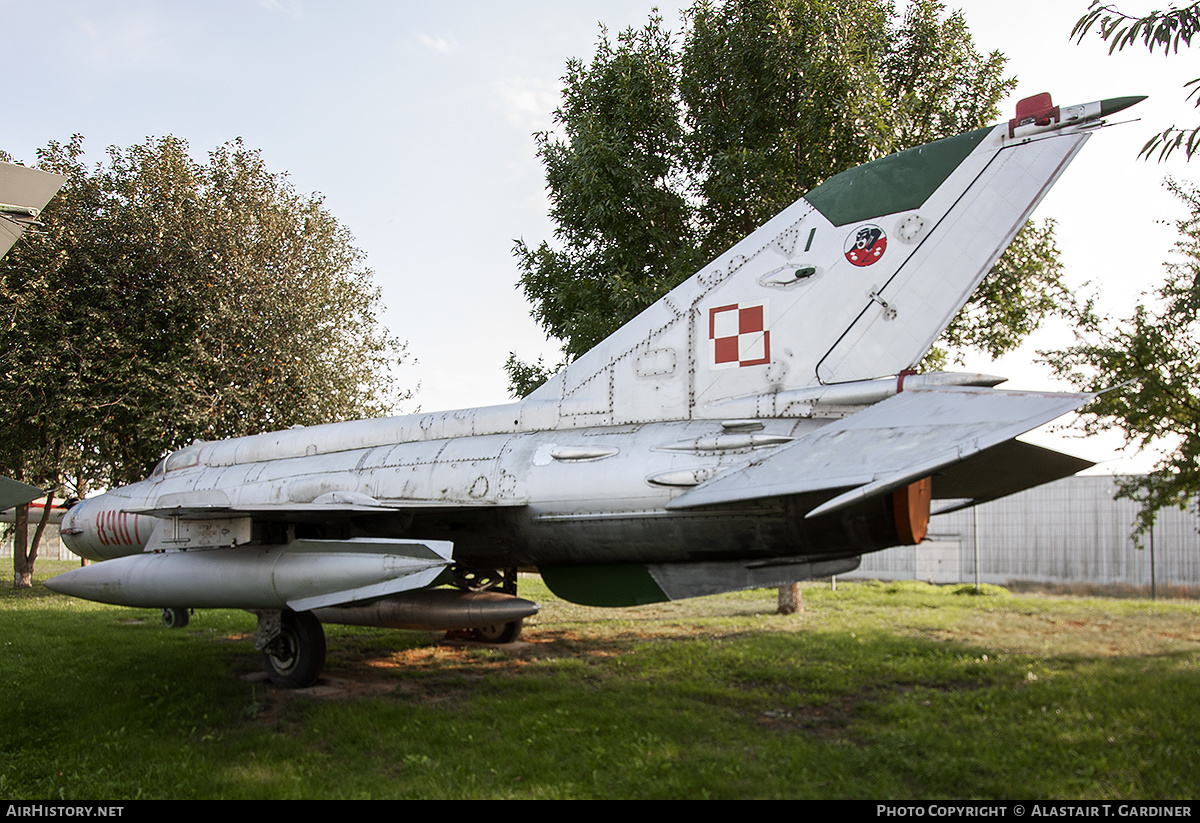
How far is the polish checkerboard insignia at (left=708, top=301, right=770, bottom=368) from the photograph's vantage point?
5.96 m

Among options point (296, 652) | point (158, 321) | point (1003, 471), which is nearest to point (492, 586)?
point (296, 652)

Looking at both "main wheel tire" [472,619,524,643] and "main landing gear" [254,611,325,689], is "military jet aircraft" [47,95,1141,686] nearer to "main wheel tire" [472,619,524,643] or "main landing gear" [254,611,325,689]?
"main landing gear" [254,611,325,689]

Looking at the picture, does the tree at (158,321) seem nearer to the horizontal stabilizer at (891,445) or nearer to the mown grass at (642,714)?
the mown grass at (642,714)

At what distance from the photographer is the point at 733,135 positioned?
35.2 ft

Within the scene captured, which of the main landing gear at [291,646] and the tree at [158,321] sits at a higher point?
the tree at [158,321]

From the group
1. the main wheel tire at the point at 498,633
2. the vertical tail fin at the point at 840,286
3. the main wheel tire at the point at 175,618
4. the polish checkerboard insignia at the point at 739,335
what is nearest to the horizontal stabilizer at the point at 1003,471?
the vertical tail fin at the point at 840,286

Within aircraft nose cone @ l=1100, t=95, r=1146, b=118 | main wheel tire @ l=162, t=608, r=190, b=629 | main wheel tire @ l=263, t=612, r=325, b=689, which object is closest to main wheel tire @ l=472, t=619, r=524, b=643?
main wheel tire @ l=263, t=612, r=325, b=689

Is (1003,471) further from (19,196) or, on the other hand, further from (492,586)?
(19,196)

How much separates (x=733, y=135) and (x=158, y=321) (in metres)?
13.2

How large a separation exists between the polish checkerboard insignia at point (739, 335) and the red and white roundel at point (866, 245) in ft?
2.54

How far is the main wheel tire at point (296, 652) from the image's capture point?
755 cm

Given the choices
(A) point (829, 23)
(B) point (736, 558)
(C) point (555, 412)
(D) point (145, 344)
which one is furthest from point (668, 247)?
(D) point (145, 344)

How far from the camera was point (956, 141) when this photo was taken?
18.1 feet

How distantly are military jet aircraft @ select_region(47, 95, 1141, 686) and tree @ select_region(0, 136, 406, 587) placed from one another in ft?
29.9
